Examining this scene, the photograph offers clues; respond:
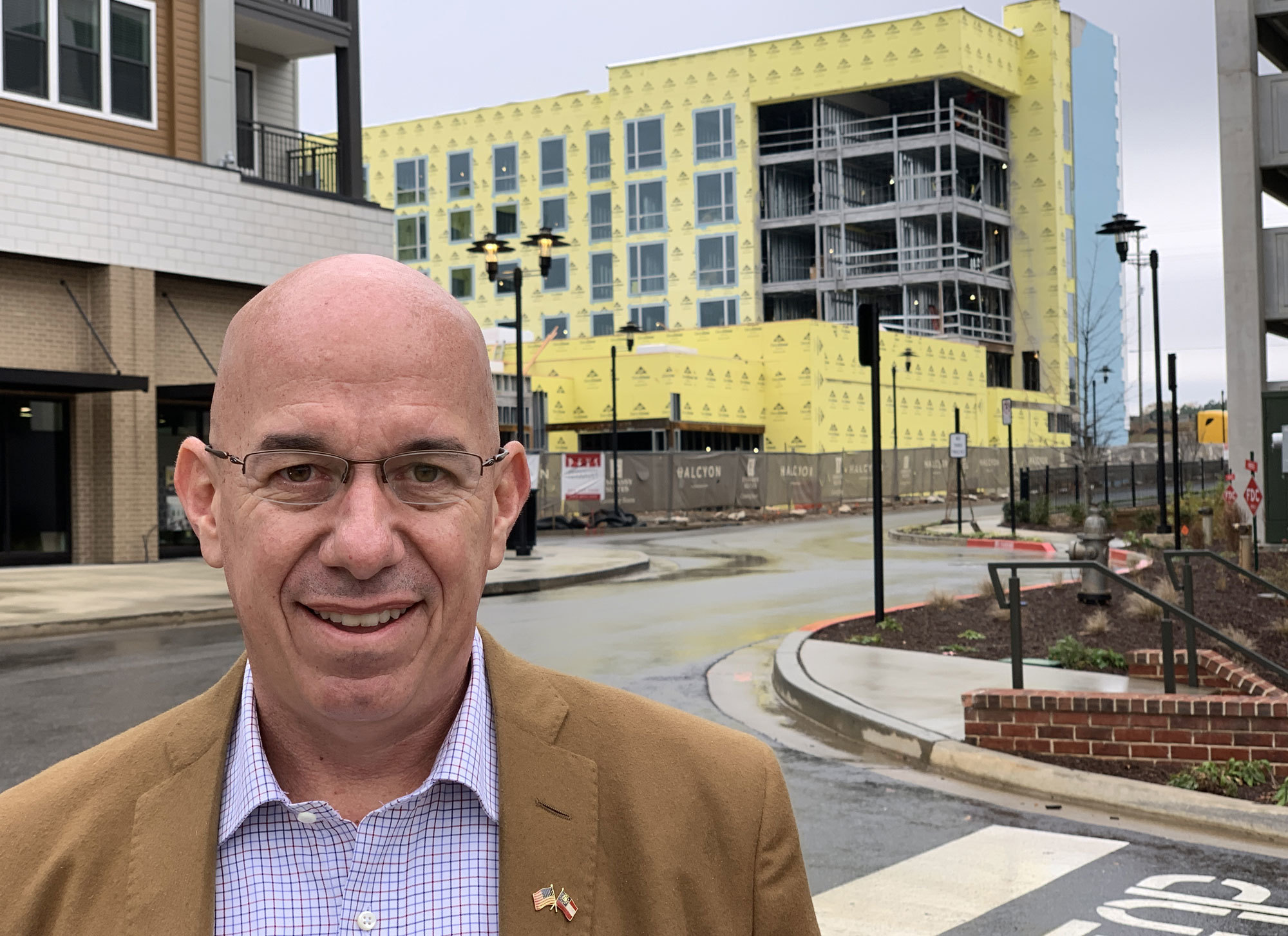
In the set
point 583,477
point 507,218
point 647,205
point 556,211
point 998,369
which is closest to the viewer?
point 583,477

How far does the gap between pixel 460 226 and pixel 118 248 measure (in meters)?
52.1

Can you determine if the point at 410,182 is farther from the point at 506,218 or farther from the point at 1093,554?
the point at 1093,554

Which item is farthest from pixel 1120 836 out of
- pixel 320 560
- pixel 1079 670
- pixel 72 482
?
pixel 72 482

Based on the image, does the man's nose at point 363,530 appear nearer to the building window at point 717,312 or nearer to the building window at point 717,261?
the building window at point 717,312

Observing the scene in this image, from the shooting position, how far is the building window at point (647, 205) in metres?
68.8

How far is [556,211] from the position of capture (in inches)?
2879

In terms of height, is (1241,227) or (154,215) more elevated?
(154,215)

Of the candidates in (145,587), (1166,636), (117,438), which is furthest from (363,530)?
(117,438)

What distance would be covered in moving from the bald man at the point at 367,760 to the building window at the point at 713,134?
67294 millimetres

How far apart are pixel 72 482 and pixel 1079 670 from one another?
1991cm

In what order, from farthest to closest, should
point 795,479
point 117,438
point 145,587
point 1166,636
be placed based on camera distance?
point 795,479 → point 117,438 → point 145,587 → point 1166,636

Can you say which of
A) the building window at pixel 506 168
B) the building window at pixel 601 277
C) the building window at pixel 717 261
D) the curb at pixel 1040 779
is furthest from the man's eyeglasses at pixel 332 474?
the building window at pixel 506 168

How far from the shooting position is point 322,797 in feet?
6.28

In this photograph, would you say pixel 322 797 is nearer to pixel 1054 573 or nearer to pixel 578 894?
pixel 578 894
